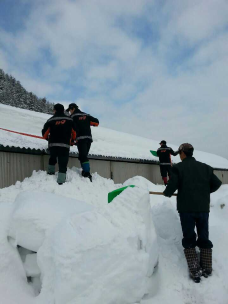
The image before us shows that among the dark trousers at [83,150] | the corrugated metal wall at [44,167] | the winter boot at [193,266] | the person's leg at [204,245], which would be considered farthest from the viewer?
the dark trousers at [83,150]

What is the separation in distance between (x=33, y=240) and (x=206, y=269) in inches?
80.8

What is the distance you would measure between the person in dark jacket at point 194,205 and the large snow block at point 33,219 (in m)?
1.42

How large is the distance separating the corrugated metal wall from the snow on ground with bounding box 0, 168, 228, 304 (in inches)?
68.1

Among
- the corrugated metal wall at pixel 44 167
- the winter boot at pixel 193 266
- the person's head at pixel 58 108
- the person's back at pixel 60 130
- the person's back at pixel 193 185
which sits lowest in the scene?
the winter boot at pixel 193 266

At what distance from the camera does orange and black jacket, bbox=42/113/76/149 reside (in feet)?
15.5

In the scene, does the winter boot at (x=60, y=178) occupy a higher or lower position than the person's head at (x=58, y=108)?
lower

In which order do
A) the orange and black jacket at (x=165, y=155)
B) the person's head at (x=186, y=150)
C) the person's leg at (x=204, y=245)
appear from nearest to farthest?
the person's leg at (x=204, y=245)
the person's head at (x=186, y=150)
the orange and black jacket at (x=165, y=155)

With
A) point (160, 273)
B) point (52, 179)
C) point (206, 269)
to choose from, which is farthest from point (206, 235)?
point (52, 179)

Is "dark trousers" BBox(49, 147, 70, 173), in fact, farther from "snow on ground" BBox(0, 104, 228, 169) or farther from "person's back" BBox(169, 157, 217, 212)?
"person's back" BBox(169, 157, 217, 212)

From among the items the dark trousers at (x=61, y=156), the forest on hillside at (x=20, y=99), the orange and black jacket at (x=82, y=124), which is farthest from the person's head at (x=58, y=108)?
the forest on hillside at (x=20, y=99)

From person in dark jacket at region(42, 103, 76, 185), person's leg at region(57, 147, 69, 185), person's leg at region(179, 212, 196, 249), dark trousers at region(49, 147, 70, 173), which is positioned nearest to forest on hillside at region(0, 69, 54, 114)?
person in dark jacket at region(42, 103, 76, 185)

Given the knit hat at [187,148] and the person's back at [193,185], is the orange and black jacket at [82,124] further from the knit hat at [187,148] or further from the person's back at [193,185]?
the person's back at [193,185]

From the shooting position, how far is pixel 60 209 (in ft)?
9.33

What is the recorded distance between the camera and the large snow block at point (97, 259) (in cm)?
202
